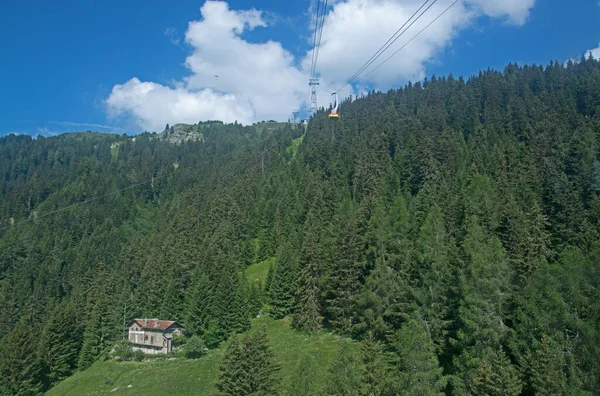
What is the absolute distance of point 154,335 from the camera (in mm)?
73312

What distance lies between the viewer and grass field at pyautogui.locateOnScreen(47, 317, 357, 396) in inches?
1785

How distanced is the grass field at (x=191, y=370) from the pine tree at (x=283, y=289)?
200 centimetres

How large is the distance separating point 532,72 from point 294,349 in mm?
171669

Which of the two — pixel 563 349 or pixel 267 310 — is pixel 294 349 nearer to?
pixel 267 310

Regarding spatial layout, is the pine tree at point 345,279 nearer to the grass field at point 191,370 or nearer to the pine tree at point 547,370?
the grass field at point 191,370

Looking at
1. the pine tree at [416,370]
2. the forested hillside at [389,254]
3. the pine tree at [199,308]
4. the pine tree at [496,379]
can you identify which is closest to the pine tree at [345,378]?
the forested hillside at [389,254]

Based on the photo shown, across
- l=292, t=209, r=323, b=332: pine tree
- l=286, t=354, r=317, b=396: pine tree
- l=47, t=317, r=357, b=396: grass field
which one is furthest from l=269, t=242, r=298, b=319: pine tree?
l=286, t=354, r=317, b=396: pine tree

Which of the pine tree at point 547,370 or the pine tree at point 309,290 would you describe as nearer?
the pine tree at point 547,370

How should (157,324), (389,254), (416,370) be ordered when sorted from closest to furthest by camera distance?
(416,370), (389,254), (157,324)

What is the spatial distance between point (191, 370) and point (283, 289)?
1798 centimetres

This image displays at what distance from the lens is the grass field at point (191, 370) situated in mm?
45344

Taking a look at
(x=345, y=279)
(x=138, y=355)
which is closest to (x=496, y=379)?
(x=345, y=279)

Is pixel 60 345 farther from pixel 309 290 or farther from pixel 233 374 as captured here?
pixel 233 374

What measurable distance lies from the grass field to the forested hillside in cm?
278
